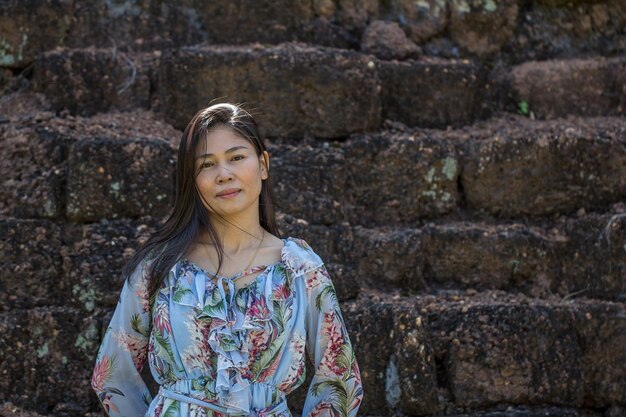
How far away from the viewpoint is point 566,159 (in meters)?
4.82

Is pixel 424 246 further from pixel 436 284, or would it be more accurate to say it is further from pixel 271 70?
pixel 271 70

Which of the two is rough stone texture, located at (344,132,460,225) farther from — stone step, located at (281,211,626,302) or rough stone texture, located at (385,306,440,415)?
rough stone texture, located at (385,306,440,415)

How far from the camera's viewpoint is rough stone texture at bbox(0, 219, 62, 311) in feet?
14.0

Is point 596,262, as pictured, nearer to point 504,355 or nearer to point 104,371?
point 504,355

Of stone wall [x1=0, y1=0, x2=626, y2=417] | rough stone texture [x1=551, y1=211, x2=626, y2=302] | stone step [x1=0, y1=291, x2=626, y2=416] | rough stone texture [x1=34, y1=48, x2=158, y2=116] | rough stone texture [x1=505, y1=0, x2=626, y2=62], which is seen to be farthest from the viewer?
rough stone texture [x1=505, y1=0, x2=626, y2=62]

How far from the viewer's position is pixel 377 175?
4.75 metres

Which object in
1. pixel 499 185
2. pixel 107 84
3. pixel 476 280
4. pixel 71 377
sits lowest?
pixel 71 377

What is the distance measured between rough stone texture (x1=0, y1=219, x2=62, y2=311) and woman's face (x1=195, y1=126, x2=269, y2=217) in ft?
4.30

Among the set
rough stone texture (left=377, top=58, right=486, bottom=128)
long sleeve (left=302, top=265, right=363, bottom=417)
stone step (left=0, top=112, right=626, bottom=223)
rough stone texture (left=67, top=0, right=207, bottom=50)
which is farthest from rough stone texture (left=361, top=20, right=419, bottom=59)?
long sleeve (left=302, top=265, right=363, bottom=417)

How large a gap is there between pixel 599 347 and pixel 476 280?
58 cm

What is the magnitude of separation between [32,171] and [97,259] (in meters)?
0.50

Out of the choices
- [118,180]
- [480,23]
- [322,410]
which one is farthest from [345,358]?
[480,23]

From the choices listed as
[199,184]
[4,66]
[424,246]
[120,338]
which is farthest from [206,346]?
[4,66]

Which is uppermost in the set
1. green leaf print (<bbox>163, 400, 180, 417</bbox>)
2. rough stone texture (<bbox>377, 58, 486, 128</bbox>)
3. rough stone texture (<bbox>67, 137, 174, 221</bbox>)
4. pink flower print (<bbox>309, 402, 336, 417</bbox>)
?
rough stone texture (<bbox>377, 58, 486, 128</bbox>)
